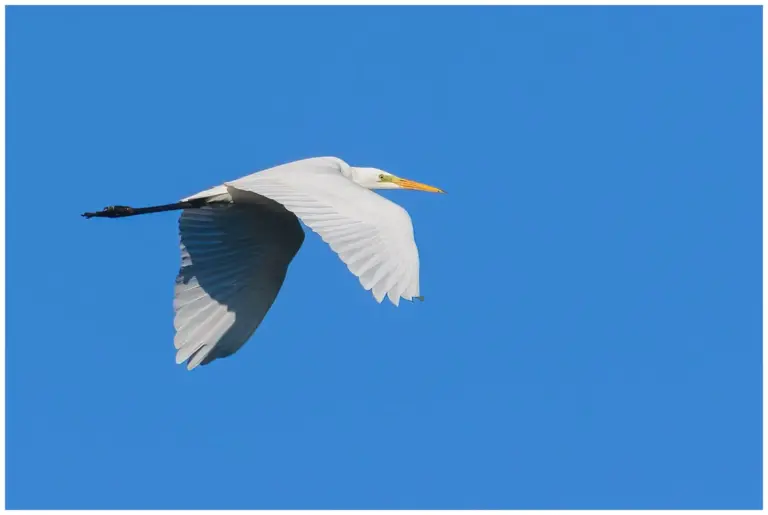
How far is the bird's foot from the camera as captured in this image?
12688mm

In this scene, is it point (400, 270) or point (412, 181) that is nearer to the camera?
point (400, 270)

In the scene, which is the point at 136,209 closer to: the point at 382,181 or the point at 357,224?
the point at 382,181

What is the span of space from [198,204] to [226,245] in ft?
2.17

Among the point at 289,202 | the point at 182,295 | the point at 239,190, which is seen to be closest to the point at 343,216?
the point at 289,202

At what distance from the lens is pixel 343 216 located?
10.2m

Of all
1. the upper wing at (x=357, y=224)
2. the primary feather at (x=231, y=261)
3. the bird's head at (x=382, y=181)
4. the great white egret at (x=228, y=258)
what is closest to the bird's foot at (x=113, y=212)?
the great white egret at (x=228, y=258)

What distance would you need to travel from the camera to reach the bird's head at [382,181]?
13680 millimetres

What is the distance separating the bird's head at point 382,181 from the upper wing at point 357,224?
196 centimetres

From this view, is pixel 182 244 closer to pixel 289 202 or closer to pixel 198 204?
pixel 198 204

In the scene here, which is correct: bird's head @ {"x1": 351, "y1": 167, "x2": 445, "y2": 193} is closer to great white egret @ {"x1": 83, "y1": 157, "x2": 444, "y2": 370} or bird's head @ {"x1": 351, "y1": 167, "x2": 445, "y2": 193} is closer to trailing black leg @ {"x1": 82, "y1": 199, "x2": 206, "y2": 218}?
great white egret @ {"x1": 83, "y1": 157, "x2": 444, "y2": 370}

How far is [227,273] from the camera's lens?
1298cm

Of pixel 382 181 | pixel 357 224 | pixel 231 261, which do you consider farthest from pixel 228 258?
pixel 357 224

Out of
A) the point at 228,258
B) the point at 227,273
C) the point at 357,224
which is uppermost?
the point at 228,258

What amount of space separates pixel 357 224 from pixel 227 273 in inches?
128
